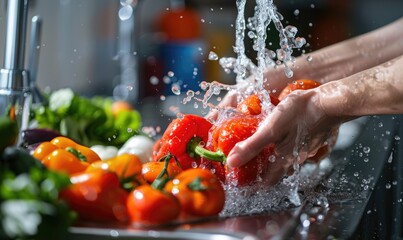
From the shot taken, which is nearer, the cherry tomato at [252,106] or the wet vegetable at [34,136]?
the cherry tomato at [252,106]

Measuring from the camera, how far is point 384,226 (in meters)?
1.49

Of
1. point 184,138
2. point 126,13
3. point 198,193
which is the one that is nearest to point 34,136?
point 184,138

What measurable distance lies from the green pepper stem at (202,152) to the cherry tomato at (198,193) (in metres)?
0.16

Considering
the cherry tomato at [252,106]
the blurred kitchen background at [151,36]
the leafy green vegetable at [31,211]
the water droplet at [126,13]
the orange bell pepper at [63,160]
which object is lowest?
the blurred kitchen background at [151,36]

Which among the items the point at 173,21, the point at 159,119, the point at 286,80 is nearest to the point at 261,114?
the point at 286,80

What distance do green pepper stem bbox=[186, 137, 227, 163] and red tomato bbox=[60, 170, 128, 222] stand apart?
0.28 meters

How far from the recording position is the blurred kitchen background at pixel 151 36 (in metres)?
3.79

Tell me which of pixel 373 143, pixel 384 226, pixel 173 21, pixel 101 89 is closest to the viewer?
pixel 384 226

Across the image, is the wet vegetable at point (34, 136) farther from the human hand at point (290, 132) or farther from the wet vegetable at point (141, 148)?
the human hand at point (290, 132)

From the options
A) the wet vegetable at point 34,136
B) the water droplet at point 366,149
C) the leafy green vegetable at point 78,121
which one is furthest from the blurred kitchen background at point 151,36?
the wet vegetable at point 34,136

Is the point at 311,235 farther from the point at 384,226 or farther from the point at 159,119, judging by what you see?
the point at 159,119

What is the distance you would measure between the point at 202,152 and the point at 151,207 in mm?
326

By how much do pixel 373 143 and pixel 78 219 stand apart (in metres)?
1.20

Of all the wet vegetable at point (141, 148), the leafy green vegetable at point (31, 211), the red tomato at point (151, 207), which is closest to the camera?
the leafy green vegetable at point (31, 211)
